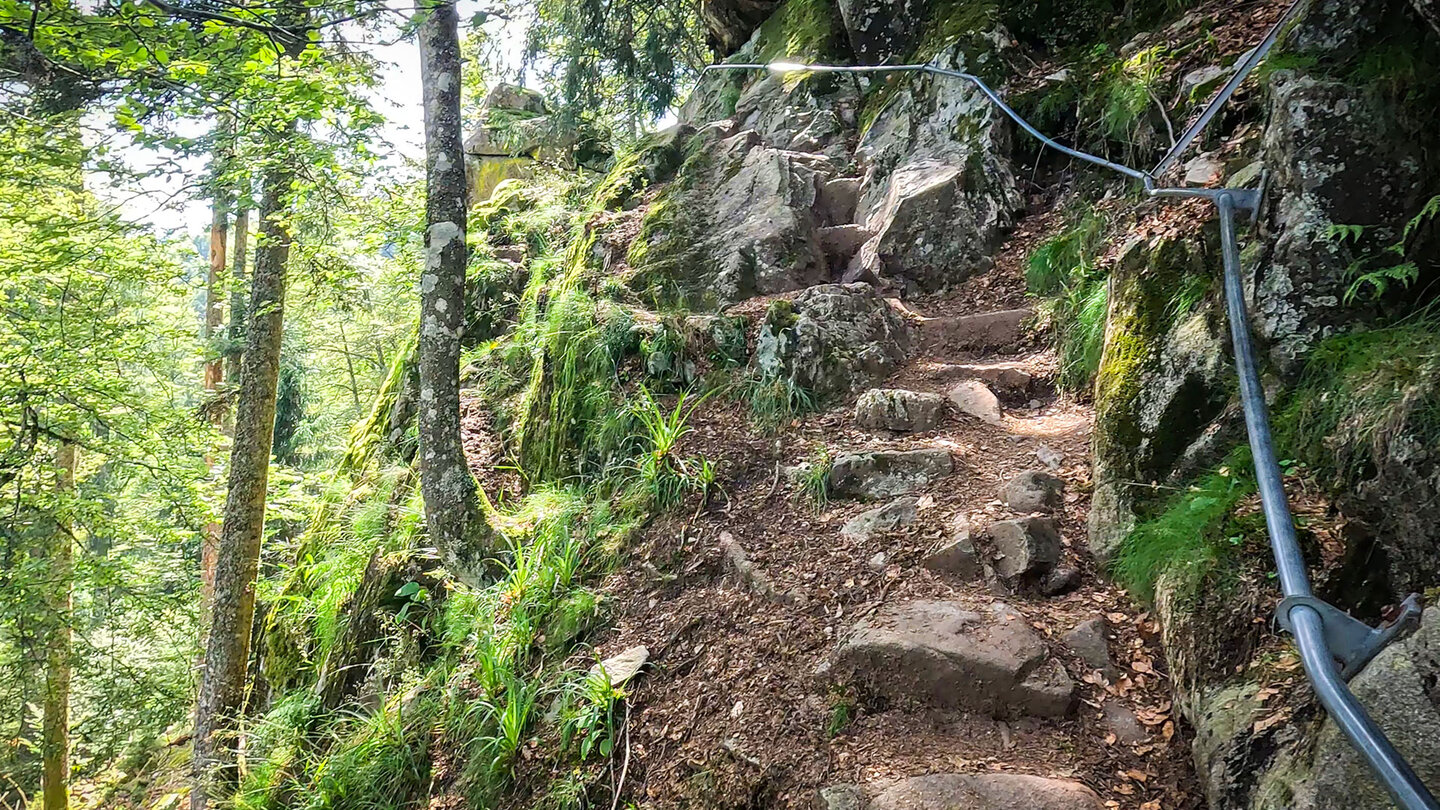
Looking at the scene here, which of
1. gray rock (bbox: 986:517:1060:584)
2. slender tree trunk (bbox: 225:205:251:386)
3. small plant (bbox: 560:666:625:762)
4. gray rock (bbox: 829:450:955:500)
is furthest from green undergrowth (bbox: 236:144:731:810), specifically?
slender tree trunk (bbox: 225:205:251:386)

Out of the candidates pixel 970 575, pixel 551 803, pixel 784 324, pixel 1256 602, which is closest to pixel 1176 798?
pixel 1256 602

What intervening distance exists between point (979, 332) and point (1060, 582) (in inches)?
105

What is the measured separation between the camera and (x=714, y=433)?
475cm

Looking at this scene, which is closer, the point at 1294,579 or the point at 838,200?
the point at 1294,579

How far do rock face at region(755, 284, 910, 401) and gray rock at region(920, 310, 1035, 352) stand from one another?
314 mm

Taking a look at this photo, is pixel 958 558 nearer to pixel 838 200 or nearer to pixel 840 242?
pixel 840 242

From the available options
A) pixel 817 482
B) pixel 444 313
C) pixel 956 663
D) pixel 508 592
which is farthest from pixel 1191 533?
pixel 444 313

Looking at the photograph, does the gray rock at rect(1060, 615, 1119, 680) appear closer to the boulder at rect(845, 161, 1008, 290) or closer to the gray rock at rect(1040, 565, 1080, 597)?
the gray rock at rect(1040, 565, 1080, 597)

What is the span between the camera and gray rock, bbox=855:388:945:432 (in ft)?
14.3

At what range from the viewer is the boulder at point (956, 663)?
258 centimetres

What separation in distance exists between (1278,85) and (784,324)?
2.83 meters

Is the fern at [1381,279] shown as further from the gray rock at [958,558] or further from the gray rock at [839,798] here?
the gray rock at [839,798]

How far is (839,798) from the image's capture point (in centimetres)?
240

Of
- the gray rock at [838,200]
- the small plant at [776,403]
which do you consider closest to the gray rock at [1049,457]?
the small plant at [776,403]
